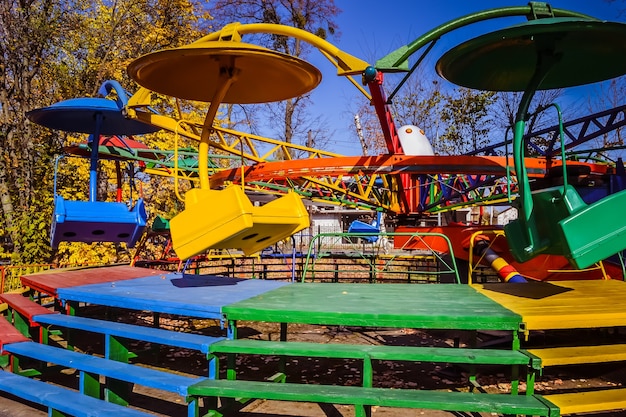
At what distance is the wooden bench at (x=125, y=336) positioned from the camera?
355cm

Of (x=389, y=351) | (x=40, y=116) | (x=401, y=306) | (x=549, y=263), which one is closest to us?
(x=389, y=351)

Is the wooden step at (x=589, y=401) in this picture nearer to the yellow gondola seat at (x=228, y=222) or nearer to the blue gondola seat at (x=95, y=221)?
the yellow gondola seat at (x=228, y=222)

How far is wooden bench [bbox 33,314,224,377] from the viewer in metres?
3.55

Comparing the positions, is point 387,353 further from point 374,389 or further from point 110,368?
point 110,368

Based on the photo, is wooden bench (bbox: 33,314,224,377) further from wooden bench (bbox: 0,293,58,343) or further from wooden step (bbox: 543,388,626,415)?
wooden step (bbox: 543,388,626,415)

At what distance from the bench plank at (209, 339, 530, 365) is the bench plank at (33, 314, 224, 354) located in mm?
226

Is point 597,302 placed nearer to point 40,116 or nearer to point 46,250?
point 40,116

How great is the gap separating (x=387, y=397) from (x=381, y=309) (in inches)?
25.5

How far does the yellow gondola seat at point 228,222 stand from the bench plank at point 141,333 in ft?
2.07

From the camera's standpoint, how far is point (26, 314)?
→ 518cm

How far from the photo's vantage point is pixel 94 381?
4.12m

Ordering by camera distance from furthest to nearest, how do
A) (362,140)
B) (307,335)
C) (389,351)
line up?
1. (362,140)
2. (307,335)
3. (389,351)

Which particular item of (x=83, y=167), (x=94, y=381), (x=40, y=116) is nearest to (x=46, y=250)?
(x=83, y=167)

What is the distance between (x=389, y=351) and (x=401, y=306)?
497mm
